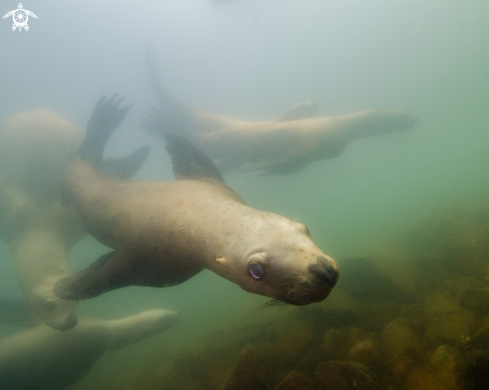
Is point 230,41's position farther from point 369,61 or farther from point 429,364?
point 429,364

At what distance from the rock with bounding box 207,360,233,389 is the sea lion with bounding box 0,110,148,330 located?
369 cm

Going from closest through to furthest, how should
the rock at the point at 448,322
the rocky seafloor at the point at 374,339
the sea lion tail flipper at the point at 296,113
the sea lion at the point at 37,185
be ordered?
the rocky seafloor at the point at 374,339
the rock at the point at 448,322
the sea lion at the point at 37,185
the sea lion tail flipper at the point at 296,113

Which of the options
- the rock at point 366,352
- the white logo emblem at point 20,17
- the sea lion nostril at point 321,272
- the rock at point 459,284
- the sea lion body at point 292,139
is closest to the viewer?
the sea lion nostril at point 321,272

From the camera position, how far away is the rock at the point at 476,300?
2990 mm

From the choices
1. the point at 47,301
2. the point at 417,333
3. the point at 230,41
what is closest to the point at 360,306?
the point at 417,333

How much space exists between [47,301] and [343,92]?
4368 cm

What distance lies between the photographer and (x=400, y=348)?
289 cm

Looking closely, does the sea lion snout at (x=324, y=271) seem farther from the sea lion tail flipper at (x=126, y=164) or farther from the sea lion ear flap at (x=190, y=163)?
the sea lion tail flipper at (x=126, y=164)

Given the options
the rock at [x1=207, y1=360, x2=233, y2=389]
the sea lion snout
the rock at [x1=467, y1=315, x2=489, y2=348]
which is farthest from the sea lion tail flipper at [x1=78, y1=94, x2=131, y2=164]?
the rock at [x1=467, y1=315, x2=489, y2=348]

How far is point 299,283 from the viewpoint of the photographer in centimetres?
162

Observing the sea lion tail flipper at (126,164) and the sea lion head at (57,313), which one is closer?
the sea lion head at (57,313)

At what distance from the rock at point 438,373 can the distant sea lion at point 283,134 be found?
5.72 m

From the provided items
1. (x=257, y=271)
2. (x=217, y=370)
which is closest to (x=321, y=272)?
(x=257, y=271)

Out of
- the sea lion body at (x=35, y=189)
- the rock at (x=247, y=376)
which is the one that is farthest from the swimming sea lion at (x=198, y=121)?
the rock at (x=247, y=376)
